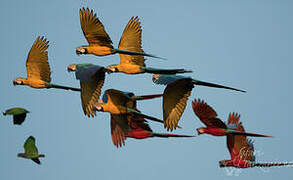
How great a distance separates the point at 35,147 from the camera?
17.1 metres

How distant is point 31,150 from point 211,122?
4.85m

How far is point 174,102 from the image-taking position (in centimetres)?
1619

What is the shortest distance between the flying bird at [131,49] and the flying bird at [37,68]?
6.55ft

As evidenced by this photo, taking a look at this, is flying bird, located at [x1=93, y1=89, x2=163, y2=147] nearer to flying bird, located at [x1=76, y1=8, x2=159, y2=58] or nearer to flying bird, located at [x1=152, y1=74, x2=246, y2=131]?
flying bird, located at [x1=152, y1=74, x2=246, y2=131]

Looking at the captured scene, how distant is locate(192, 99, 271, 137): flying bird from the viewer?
15.9 m

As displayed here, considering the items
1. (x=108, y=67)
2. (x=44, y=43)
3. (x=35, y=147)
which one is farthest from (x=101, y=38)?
(x=35, y=147)

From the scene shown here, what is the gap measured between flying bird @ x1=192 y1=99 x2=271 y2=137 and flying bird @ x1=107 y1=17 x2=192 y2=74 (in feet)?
5.89

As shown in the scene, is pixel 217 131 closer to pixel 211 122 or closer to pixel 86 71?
pixel 211 122

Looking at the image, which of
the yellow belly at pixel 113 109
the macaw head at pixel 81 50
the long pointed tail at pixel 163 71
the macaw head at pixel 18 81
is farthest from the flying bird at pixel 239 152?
the macaw head at pixel 18 81

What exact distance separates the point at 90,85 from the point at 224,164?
4.11 metres

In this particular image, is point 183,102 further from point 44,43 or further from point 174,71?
point 44,43

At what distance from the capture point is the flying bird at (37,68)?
17.9 m

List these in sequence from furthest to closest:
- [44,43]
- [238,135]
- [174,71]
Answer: [44,43]
[238,135]
[174,71]

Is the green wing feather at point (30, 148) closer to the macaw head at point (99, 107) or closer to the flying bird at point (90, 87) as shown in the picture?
the flying bird at point (90, 87)
